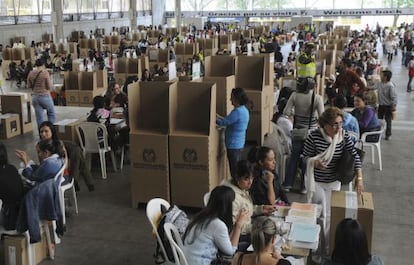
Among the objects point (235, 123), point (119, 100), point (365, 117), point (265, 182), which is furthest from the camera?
point (119, 100)

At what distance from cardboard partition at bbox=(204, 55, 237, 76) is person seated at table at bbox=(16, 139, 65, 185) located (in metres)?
3.97

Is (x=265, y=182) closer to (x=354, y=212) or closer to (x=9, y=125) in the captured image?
(x=354, y=212)

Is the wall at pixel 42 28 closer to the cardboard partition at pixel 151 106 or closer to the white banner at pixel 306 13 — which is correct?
the white banner at pixel 306 13

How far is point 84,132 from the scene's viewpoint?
6.61m

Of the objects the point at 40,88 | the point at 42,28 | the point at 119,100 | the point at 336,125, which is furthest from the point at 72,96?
the point at 42,28

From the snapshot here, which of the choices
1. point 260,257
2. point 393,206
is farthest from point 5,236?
point 393,206

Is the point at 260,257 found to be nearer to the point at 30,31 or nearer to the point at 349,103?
the point at 349,103

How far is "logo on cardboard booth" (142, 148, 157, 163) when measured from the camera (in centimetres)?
540

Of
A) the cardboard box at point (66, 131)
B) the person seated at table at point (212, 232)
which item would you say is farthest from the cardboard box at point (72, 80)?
the person seated at table at point (212, 232)

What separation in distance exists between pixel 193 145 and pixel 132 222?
1012mm

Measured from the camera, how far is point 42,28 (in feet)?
86.6

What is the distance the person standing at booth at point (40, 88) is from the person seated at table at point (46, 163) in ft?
11.4

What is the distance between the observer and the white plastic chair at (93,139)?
6.54 metres

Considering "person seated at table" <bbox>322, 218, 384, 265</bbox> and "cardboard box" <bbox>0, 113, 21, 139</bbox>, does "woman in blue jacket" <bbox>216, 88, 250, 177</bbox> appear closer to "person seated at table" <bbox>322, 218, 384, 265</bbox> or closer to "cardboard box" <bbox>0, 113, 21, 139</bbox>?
"person seated at table" <bbox>322, 218, 384, 265</bbox>
